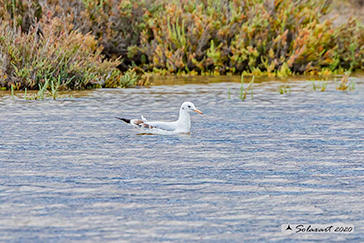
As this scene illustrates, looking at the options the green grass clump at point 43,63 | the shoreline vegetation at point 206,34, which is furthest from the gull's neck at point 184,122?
the shoreline vegetation at point 206,34

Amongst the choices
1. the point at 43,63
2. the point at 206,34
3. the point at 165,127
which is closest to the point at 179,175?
the point at 165,127

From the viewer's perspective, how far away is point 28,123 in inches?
357

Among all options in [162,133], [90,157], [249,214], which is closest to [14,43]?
[162,133]

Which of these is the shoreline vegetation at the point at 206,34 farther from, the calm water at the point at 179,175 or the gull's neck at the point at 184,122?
the gull's neck at the point at 184,122

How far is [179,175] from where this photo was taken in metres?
5.98

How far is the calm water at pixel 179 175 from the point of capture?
14.6ft

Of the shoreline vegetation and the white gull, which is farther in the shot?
the shoreline vegetation

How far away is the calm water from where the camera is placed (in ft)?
14.6

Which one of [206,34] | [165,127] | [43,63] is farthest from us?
[206,34]

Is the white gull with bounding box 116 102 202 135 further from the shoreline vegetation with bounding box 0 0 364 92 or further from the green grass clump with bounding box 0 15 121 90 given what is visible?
the shoreline vegetation with bounding box 0 0 364 92

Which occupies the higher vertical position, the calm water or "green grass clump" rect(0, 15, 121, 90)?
"green grass clump" rect(0, 15, 121, 90)

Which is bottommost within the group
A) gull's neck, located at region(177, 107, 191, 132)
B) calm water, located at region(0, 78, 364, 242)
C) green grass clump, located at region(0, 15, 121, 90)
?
calm water, located at region(0, 78, 364, 242)

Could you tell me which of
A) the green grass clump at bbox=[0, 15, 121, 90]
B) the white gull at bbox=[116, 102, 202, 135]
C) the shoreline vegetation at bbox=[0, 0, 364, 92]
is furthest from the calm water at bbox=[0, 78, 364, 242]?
the shoreline vegetation at bbox=[0, 0, 364, 92]

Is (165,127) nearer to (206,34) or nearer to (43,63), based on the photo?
(43,63)
